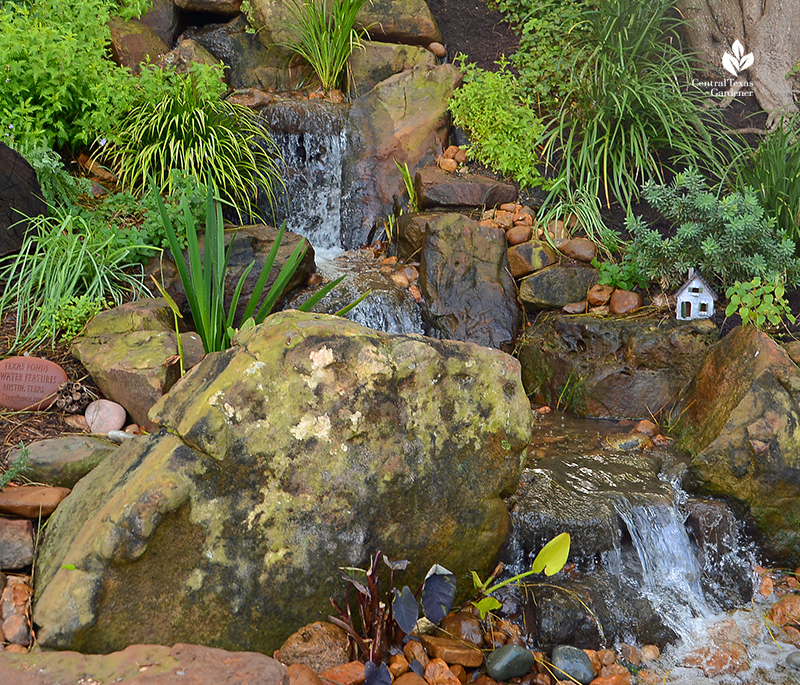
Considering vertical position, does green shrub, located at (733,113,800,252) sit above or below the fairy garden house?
above

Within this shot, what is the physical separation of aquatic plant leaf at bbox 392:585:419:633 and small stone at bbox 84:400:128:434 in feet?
5.72

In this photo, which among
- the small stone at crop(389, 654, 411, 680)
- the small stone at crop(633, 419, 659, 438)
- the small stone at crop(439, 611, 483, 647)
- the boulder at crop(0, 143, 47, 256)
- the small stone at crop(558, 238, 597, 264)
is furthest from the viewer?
the small stone at crop(558, 238, 597, 264)

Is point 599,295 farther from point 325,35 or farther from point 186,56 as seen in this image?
point 186,56

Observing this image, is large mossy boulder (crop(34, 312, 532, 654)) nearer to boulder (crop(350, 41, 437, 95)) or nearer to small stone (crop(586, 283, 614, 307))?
small stone (crop(586, 283, 614, 307))

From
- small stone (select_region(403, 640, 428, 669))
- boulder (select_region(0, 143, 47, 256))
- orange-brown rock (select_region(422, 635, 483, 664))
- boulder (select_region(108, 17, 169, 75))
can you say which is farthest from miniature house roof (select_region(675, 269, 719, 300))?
boulder (select_region(108, 17, 169, 75))

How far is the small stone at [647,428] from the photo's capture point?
410cm

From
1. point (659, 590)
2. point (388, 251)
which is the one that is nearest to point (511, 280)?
point (388, 251)

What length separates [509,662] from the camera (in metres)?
2.37

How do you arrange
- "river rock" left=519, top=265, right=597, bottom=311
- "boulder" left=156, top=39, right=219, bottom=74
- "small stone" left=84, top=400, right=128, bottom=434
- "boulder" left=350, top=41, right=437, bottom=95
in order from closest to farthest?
"small stone" left=84, top=400, right=128, bottom=434
"river rock" left=519, top=265, right=597, bottom=311
"boulder" left=156, top=39, right=219, bottom=74
"boulder" left=350, top=41, right=437, bottom=95

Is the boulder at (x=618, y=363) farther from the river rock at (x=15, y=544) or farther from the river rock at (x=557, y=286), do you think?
the river rock at (x=15, y=544)

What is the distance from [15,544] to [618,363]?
11.8 feet

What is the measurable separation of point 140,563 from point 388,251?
401 cm

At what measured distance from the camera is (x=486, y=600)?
2467 millimetres

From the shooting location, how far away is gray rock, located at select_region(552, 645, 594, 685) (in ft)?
8.02
